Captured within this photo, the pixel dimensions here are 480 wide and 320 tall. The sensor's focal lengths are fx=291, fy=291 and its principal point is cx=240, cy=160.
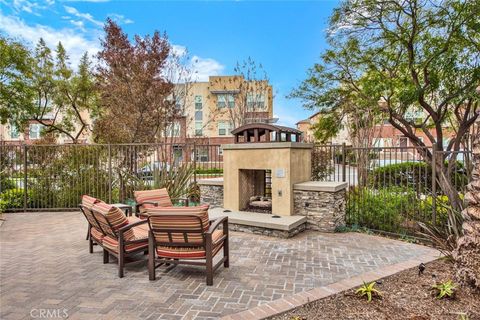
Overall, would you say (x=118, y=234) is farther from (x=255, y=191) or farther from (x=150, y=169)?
(x=150, y=169)

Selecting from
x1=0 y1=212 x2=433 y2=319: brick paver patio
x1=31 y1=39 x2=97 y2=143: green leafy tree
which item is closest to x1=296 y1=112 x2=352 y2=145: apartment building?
x1=0 y1=212 x2=433 y2=319: brick paver patio

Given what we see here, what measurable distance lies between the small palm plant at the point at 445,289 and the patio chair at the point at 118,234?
3.96m

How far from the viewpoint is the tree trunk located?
3211 millimetres

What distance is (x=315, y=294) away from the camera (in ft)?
12.2

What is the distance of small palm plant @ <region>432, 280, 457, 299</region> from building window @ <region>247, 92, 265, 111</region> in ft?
57.7

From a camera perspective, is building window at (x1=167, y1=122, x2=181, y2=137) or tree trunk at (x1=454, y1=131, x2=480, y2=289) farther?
building window at (x1=167, y1=122, x2=181, y2=137)

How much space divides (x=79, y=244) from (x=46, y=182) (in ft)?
→ 16.5

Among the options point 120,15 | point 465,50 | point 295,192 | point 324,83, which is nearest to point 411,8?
A: point 465,50

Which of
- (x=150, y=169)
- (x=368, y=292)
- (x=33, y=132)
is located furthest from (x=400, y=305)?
(x=33, y=132)

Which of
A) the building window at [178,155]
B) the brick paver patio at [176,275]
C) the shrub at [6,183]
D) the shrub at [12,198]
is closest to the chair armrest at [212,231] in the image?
the brick paver patio at [176,275]

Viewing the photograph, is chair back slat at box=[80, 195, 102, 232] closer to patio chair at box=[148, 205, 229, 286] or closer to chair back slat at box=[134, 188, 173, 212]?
patio chair at box=[148, 205, 229, 286]

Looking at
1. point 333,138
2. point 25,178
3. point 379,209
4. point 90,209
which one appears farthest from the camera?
point 333,138

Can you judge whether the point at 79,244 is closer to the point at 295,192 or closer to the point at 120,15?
the point at 295,192

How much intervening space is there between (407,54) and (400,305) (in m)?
10.7
